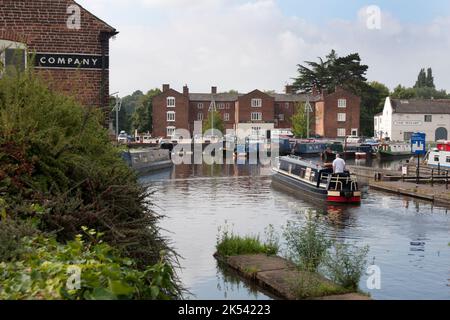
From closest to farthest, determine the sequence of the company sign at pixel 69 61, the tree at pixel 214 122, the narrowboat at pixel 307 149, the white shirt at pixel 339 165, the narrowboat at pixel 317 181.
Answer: the company sign at pixel 69 61
the narrowboat at pixel 317 181
the white shirt at pixel 339 165
the narrowboat at pixel 307 149
the tree at pixel 214 122

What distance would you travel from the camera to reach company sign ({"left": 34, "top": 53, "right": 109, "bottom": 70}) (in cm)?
1614

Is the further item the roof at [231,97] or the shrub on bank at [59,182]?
the roof at [231,97]

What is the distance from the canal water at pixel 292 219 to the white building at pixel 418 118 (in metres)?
59.3

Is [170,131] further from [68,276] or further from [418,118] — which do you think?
[68,276]

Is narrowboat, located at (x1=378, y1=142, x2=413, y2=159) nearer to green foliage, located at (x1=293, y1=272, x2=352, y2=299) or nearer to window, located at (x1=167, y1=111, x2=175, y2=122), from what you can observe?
window, located at (x1=167, y1=111, x2=175, y2=122)

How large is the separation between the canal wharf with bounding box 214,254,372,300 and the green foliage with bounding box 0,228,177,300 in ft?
17.2

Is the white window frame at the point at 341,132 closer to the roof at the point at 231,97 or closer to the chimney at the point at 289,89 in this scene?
the roof at the point at 231,97

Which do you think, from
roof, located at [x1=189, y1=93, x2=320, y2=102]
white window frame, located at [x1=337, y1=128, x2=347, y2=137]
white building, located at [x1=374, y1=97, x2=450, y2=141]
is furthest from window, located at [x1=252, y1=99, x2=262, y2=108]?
white building, located at [x1=374, y1=97, x2=450, y2=141]

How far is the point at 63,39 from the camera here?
16.3 meters

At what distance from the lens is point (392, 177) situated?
111 feet

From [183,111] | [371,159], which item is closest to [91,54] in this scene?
[371,159]

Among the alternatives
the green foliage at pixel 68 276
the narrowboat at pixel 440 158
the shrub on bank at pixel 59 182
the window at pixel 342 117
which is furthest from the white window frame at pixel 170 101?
the green foliage at pixel 68 276

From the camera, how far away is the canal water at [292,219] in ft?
39.0

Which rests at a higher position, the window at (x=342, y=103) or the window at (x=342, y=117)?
the window at (x=342, y=103)
